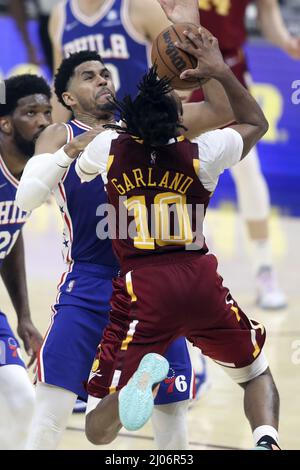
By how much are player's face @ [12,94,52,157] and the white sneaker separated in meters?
3.09

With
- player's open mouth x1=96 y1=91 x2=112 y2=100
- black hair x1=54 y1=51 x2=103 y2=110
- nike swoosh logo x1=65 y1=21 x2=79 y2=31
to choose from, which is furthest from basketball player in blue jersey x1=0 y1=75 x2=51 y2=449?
nike swoosh logo x1=65 y1=21 x2=79 y2=31

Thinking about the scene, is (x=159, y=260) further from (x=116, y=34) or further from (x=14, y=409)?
(x=116, y=34)

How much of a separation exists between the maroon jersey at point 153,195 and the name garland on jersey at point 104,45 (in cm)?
249

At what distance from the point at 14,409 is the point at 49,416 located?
43cm

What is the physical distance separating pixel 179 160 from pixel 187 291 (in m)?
0.48

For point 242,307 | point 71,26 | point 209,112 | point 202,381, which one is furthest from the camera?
point 242,307

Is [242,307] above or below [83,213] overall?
below

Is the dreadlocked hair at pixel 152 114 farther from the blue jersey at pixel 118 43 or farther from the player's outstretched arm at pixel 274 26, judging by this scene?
the player's outstretched arm at pixel 274 26

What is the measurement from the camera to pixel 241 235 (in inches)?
381

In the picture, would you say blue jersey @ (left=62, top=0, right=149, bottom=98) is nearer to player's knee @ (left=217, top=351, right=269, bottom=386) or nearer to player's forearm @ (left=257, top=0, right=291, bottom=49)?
player's forearm @ (left=257, top=0, right=291, bottom=49)

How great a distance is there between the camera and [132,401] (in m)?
3.81

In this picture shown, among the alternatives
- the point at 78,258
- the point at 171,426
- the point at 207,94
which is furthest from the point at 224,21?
the point at 171,426

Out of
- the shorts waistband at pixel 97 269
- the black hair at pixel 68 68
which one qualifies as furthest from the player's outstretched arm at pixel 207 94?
the shorts waistband at pixel 97 269
